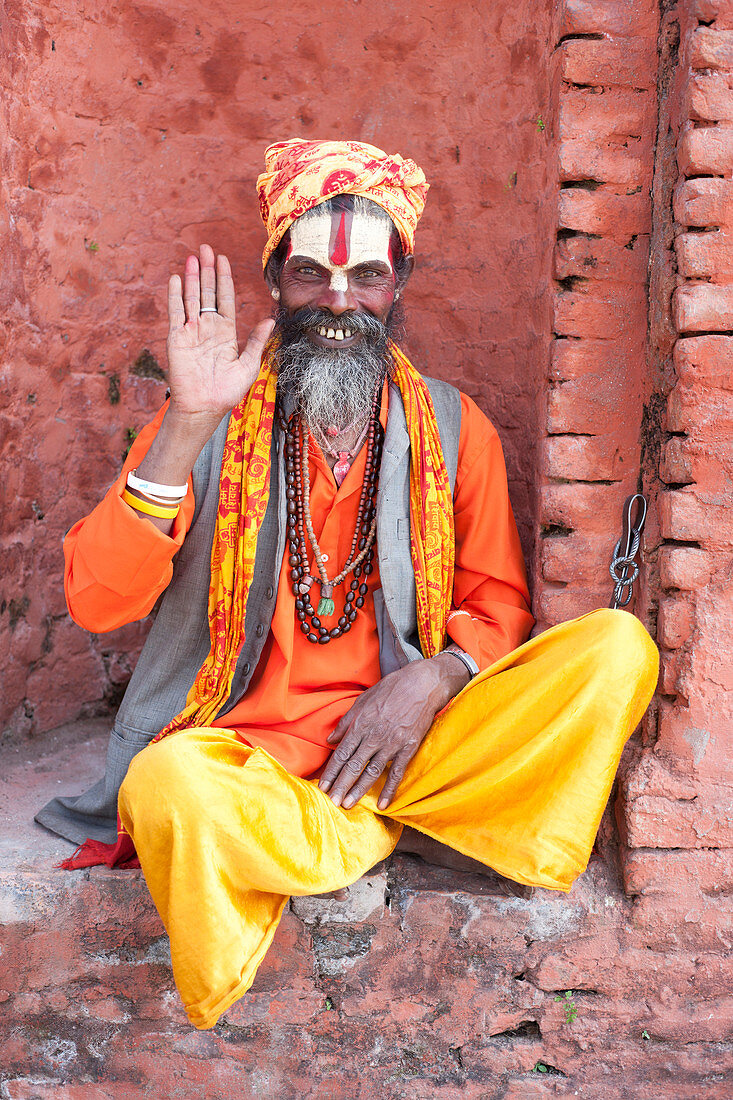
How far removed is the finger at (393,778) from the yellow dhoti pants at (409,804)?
28mm

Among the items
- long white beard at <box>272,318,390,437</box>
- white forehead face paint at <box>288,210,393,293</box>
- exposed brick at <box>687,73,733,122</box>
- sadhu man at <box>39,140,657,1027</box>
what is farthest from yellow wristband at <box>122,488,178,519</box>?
exposed brick at <box>687,73,733,122</box>

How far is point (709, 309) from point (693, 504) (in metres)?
0.44

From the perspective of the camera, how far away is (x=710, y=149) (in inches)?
86.4

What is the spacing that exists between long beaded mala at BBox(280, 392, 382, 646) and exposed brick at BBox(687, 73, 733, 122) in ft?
3.57

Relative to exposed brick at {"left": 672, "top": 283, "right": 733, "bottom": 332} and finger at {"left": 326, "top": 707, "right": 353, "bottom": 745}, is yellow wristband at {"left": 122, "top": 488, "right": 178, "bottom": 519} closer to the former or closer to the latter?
finger at {"left": 326, "top": 707, "right": 353, "bottom": 745}

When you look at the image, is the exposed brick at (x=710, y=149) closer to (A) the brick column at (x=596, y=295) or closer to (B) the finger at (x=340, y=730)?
(A) the brick column at (x=596, y=295)

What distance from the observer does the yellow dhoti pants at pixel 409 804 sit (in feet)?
6.30

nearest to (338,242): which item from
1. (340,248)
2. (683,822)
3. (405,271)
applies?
(340,248)

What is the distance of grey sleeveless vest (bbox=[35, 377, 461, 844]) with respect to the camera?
2418 mm

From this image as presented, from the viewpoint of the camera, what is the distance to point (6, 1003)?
7.50 feet

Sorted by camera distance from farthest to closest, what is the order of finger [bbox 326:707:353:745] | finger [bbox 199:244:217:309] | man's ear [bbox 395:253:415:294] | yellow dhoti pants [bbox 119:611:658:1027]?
1. man's ear [bbox 395:253:415:294]
2. finger [bbox 326:707:353:745]
3. finger [bbox 199:244:217:309]
4. yellow dhoti pants [bbox 119:611:658:1027]

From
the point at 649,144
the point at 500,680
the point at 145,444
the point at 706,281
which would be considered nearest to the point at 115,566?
the point at 145,444

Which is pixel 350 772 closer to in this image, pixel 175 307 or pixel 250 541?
pixel 250 541

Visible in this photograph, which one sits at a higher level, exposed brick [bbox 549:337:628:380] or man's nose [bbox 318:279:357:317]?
man's nose [bbox 318:279:357:317]
